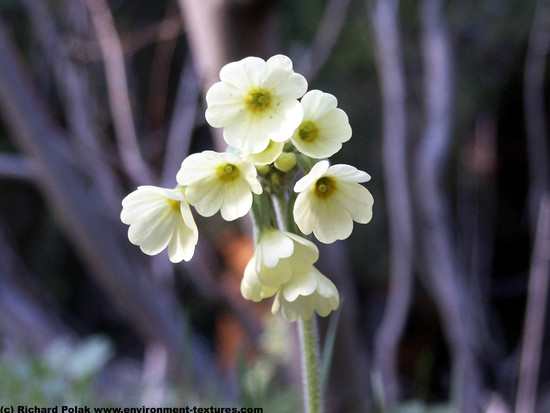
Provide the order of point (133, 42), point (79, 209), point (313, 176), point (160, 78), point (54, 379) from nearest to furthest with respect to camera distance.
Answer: point (313, 176)
point (54, 379)
point (79, 209)
point (133, 42)
point (160, 78)

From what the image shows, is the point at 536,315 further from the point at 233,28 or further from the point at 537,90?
the point at 233,28

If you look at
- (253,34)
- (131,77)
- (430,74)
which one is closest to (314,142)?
(253,34)

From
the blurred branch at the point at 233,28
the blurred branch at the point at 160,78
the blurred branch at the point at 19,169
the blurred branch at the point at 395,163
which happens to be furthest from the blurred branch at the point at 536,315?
the blurred branch at the point at 19,169

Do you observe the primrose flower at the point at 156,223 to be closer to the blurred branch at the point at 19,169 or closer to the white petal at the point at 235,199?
the white petal at the point at 235,199

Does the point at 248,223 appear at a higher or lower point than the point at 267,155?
higher

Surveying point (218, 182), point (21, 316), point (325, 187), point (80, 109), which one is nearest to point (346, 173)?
point (325, 187)
